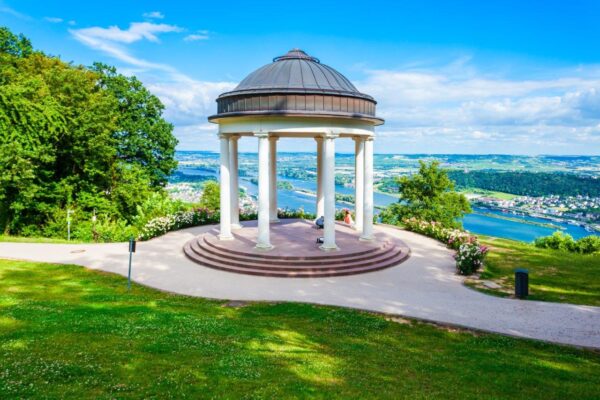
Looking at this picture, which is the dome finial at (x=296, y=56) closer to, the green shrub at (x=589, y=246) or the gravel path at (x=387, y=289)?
the gravel path at (x=387, y=289)

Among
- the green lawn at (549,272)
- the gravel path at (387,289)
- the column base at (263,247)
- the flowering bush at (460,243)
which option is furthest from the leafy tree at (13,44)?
the green lawn at (549,272)

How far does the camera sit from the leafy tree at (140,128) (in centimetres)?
3234

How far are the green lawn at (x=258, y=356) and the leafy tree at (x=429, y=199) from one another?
22.7 meters

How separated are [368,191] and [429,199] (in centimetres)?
1554

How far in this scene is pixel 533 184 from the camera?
11412 centimetres

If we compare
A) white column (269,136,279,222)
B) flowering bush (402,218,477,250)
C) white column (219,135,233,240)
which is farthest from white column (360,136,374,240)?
white column (269,136,279,222)

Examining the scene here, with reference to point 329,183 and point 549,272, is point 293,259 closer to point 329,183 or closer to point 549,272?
point 329,183

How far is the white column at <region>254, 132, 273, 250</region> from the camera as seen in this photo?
17.3 metres

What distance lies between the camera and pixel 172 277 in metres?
15.7

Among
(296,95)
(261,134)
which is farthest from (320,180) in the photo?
(296,95)

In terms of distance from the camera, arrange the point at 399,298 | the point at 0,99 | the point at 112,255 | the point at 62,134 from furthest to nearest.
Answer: the point at 62,134, the point at 0,99, the point at 112,255, the point at 399,298

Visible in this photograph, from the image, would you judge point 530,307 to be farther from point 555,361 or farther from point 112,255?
point 112,255

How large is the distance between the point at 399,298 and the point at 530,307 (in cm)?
404

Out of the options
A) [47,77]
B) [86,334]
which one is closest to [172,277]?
[86,334]
